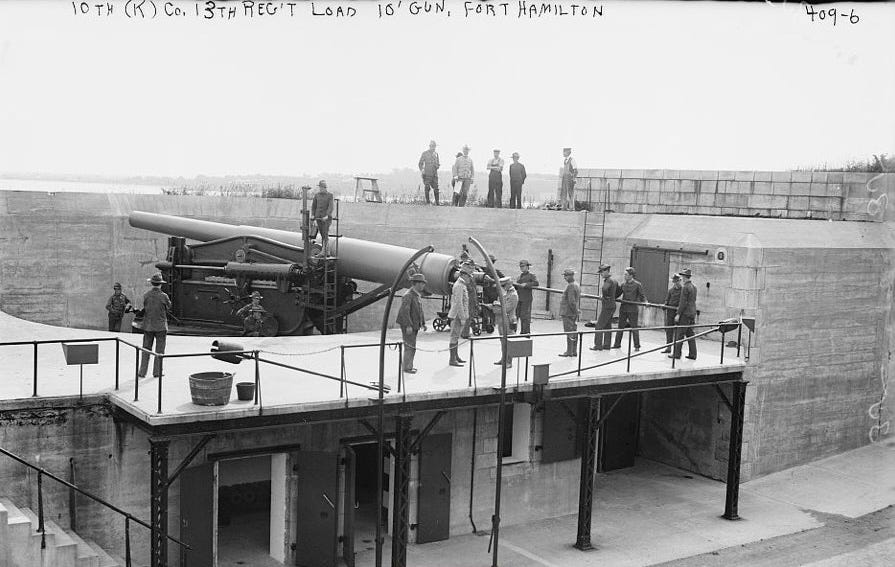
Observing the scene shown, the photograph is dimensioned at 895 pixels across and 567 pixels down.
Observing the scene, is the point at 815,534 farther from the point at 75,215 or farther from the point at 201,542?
the point at 75,215

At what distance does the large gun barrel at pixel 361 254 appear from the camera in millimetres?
18547

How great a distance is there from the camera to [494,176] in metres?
25.8

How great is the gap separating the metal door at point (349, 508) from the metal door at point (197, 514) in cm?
201

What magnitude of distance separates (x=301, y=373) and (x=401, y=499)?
2398 millimetres

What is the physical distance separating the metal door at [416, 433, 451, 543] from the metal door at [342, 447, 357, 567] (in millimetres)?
1370

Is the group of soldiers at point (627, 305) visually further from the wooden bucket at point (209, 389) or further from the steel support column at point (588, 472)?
the wooden bucket at point (209, 389)

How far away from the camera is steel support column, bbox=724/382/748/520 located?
17875mm

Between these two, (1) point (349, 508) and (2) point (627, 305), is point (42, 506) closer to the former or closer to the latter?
(1) point (349, 508)

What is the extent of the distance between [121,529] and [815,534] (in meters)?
11.2

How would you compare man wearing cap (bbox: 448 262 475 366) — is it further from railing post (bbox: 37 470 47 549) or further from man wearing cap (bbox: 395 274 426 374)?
railing post (bbox: 37 470 47 549)

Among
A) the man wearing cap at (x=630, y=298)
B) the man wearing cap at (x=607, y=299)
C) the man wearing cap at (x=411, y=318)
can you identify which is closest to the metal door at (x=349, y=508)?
the man wearing cap at (x=411, y=318)

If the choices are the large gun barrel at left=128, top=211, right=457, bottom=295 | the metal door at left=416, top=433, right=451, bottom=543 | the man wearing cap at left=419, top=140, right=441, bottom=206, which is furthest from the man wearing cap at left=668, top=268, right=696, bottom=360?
the man wearing cap at left=419, top=140, right=441, bottom=206

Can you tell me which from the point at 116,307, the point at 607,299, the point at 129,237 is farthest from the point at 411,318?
the point at 129,237

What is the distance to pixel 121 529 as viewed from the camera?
13672 millimetres
